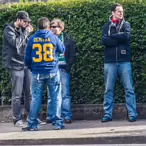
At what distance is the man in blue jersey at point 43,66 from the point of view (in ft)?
30.3

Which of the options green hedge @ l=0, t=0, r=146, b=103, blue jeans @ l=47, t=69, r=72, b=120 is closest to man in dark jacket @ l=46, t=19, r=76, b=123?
blue jeans @ l=47, t=69, r=72, b=120

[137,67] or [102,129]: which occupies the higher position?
[137,67]

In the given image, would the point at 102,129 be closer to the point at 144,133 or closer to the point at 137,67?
the point at 144,133

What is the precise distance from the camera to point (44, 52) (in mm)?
9234

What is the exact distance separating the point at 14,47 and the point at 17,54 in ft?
0.49

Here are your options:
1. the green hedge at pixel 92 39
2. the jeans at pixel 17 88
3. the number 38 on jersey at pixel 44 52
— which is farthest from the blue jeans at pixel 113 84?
the jeans at pixel 17 88

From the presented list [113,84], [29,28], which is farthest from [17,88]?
[113,84]

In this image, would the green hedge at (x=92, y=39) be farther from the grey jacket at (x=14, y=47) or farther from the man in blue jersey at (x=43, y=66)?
the man in blue jersey at (x=43, y=66)

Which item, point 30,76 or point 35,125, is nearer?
point 35,125

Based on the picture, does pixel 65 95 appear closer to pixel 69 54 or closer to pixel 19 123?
pixel 69 54

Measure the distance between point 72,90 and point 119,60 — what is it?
1.41 meters

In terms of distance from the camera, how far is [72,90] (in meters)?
10.8

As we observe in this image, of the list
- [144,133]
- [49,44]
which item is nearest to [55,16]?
[49,44]

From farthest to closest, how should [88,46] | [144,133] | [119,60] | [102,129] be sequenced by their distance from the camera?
[88,46], [119,60], [102,129], [144,133]
